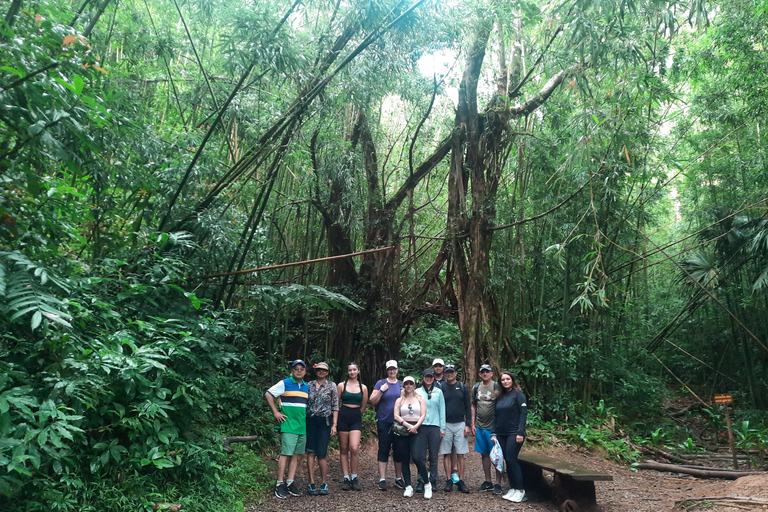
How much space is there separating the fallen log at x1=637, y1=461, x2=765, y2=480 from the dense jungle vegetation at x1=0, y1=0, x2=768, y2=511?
45 centimetres

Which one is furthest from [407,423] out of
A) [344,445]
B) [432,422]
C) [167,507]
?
[167,507]

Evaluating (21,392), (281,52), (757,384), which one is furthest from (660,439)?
(21,392)

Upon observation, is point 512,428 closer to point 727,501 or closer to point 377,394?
point 377,394

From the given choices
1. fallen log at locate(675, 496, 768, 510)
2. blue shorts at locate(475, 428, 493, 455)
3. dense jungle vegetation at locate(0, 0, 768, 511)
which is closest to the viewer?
dense jungle vegetation at locate(0, 0, 768, 511)

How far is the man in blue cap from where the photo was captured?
4.51 metres

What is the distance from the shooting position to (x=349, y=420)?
474 centimetres

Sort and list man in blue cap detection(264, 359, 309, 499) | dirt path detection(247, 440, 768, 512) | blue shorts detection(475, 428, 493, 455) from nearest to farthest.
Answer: dirt path detection(247, 440, 768, 512) < man in blue cap detection(264, 359, 309, 499) < blue shorts detection(475, 428, 493, 455)

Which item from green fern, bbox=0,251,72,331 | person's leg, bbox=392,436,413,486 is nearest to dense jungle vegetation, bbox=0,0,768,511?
green fern, bbox=0,251,72,331

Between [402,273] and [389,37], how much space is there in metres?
4.30

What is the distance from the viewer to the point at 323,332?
27.7ft

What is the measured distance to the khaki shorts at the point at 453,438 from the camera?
486 cm

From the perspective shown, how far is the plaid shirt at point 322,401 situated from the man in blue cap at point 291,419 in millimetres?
48

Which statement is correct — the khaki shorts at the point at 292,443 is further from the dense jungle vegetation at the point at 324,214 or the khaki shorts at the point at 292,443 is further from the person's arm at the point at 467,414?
the person's arm at the point at 467,414

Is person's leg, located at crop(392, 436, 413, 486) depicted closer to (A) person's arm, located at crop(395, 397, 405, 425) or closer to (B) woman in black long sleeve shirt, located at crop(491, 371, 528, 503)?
(A) person's arm, located at crop(395, 397, 405, 425)
